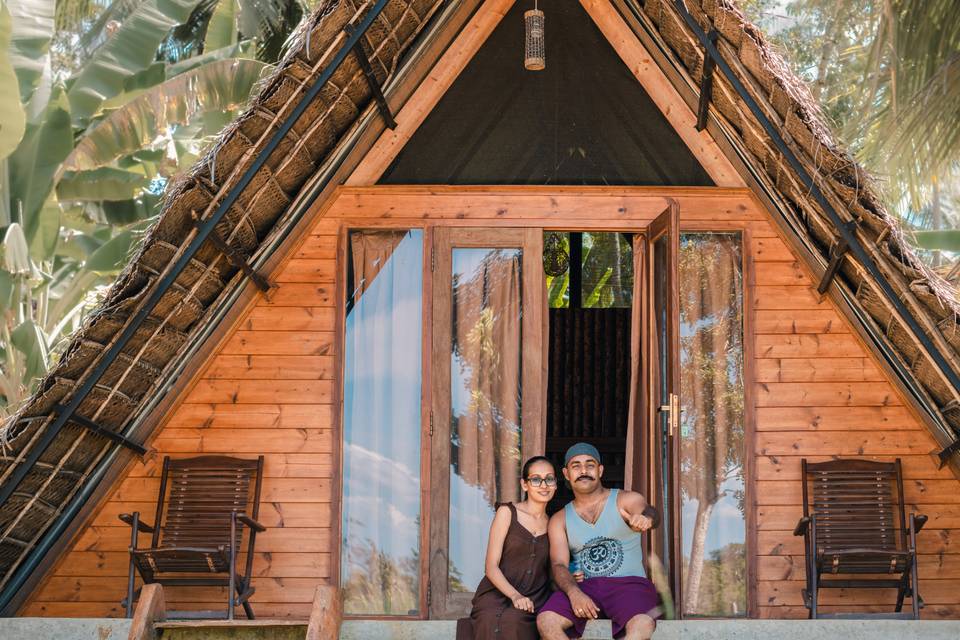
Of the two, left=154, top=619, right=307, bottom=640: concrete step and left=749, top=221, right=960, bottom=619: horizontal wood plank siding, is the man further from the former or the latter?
left=749, top=221, right=960, bottom=619: horizontal wood plank siding

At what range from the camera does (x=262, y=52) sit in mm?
12625

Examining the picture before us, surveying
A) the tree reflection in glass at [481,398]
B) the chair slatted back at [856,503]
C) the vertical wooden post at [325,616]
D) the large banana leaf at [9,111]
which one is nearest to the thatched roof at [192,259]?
the tree reflection in glass at [481,398]

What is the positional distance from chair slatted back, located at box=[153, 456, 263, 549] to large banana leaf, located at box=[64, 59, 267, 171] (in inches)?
188

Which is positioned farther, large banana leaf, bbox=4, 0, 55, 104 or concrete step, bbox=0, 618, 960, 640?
large banana leaf, bbox=4, 0, 55, 104

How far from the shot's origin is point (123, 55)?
10414 mm

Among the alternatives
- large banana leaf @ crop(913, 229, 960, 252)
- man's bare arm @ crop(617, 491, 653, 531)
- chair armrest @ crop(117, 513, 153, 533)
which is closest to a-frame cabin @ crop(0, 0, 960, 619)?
chair armrest @ crop(117, 513, 153, 533)

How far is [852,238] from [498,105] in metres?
2.01

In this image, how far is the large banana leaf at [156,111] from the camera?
10.3 metres

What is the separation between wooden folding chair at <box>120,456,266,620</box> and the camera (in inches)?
228

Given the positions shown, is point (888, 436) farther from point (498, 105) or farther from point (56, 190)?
point (56, 190)

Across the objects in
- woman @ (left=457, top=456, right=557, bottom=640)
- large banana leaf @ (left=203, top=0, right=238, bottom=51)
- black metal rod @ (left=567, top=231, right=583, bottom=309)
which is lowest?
woman @ (left=457, top=456, right=557, bottom=640)

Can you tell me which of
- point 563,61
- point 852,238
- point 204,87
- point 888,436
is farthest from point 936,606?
point 204,87

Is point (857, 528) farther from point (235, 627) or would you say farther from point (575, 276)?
point (575, 276)

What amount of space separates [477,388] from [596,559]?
1.37 metres
